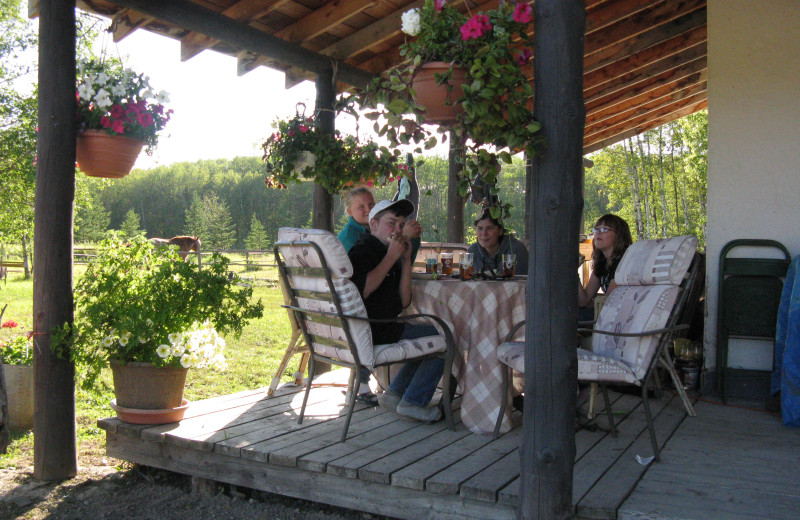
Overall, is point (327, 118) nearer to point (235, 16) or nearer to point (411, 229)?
point (235, 16)

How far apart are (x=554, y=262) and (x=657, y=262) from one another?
1.13 meters

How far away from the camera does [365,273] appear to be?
305cm

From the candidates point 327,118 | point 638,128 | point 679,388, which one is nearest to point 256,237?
point 638,128

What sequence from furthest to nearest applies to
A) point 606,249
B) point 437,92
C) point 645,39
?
Result: point 645,39 → point 606,249 → point 437,92

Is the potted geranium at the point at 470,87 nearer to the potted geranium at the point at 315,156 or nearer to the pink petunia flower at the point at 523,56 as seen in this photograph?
the pink petunia flower at the point at 523,56

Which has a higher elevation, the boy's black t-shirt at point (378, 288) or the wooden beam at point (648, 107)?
the wooden beam at point (648, 107)

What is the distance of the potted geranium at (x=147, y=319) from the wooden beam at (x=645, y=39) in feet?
11.7

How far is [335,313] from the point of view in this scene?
2.86 meters

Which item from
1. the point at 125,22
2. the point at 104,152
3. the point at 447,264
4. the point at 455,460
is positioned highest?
the point at 125,22

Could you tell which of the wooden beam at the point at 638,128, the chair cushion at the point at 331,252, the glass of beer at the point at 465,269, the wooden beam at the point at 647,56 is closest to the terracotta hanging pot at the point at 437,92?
the chair cushion at the point at 331,252

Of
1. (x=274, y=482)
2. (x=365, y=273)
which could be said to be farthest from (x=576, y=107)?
(x=274, y=482)

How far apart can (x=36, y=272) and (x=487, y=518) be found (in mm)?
2192

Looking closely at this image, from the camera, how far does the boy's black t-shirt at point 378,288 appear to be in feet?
10.0

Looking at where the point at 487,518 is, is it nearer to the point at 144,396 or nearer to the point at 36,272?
the point at 144,396
